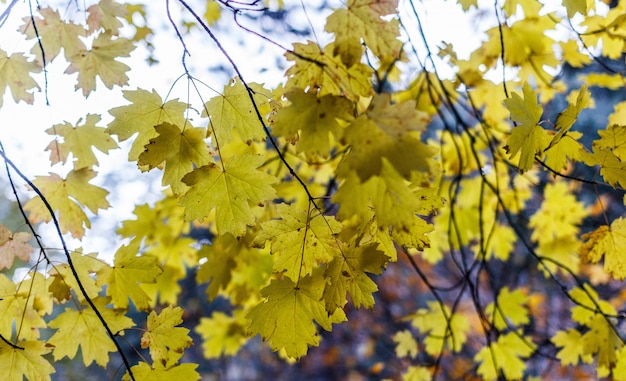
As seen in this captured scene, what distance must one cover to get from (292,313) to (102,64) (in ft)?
2.76

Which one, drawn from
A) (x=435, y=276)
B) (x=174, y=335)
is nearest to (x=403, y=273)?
(x=435, y=276)

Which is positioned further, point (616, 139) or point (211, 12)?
point (211, 12)

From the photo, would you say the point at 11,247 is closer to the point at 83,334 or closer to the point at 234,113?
the point at 83,334

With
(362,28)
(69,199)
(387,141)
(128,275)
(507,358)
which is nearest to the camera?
(387,141)

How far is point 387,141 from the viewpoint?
2.45 ft

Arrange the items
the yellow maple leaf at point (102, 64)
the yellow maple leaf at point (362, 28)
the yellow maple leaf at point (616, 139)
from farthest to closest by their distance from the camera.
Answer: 1. the yellow maple leaf at point (102, 64)
2. the yellow maple leaf at point (616, 139)
3. the yellow maple leaf at point (362, 28)

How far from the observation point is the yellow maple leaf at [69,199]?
136 cm

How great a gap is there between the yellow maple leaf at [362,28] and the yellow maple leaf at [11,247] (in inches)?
36.0

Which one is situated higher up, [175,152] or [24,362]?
[175,152]

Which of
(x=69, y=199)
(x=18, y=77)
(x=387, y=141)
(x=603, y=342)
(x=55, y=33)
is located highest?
(x=55, y=33)

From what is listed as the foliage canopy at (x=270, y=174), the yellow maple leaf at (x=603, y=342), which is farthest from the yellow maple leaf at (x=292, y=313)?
the yellow maple leaf at (x=603, y=342)

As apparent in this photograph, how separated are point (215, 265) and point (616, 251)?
1332 mm

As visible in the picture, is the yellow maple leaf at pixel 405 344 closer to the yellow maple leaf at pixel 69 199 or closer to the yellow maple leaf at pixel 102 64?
the yellow maple leaf at pixel 69 199

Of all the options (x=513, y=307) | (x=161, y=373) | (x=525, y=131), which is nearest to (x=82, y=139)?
(x=161, y=373)
